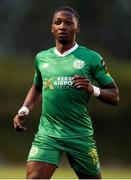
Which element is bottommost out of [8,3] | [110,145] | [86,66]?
[110,145]

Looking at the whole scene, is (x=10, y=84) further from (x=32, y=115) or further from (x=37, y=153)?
(x=37, y=153)

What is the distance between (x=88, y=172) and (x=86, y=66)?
3.93 feet

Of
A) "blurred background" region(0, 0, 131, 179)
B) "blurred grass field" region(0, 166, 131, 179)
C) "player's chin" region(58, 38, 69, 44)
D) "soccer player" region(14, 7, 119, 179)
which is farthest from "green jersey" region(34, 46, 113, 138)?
"blurred background" region(0, 0, 131, 179)

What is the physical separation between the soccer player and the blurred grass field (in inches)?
371

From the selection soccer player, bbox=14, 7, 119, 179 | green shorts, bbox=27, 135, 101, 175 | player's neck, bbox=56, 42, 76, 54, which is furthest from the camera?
player's neck, bbox=56, 42, 76, 54

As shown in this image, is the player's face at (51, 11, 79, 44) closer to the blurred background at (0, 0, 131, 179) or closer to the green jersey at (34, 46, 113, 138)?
the green jersey at (34, 46, 113, 138)

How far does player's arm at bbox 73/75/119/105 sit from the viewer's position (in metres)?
11.7

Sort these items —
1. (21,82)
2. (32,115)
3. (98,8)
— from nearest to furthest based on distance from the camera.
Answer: (32,115) < (21,82) < (98,8)

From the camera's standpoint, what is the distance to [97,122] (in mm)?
30453

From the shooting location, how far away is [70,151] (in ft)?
39.3

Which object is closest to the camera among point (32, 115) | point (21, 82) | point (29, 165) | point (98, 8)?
point (29, 165)

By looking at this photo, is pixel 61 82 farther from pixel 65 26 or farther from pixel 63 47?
pixel 65 26

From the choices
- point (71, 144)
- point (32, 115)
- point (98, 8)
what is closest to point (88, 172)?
point (71, 144)

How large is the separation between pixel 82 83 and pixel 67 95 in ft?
1.41
